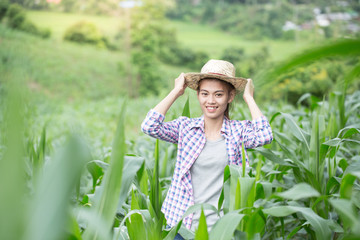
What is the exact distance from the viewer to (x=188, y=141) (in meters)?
1.29

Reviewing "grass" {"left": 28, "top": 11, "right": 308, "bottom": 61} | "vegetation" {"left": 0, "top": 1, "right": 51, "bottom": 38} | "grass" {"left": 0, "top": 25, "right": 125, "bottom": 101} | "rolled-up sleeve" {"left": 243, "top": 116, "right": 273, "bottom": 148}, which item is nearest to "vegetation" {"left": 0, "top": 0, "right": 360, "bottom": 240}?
"rolled-up sleeve" {"left": 243, "top": 116, "right": 273, "bottom": 148}

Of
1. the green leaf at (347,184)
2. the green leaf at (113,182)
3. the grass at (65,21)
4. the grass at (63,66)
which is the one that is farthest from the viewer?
the grass at (65,21)

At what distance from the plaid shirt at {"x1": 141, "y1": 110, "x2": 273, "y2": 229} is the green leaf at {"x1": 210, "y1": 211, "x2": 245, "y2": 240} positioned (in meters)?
0.37

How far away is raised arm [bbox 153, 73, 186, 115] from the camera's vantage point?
4.27ft

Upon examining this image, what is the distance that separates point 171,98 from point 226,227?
0.59 m

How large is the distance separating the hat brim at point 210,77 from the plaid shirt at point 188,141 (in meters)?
0.12

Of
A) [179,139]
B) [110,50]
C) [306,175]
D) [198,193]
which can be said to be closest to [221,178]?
[198,193]

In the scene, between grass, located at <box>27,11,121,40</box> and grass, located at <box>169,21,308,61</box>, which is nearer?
grass, located at <box>27,11,121,40</box>

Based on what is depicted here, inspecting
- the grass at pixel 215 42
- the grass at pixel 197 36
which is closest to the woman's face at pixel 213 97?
the grass at pixel 197 36

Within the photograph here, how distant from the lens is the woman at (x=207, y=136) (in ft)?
4.07

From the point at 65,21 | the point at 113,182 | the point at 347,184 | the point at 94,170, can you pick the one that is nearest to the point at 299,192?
the point at 347,184

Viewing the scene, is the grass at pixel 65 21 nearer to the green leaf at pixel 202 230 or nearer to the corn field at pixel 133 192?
the corn field at pixel 133 192

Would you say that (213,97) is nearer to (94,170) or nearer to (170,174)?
(94,170)

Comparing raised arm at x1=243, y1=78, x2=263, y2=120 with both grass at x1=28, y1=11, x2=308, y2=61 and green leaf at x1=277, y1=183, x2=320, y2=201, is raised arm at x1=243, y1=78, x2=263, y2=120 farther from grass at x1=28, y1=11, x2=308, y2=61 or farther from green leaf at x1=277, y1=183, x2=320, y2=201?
grass at x1=28, y1=11, x2=308, y2=61
